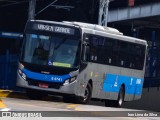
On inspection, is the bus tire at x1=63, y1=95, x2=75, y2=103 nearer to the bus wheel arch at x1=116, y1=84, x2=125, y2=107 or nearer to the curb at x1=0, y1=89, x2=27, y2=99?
the curb at x1=0, y1=89, x2=27, y2=99

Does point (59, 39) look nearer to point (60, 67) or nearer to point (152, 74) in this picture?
point (60, 67)

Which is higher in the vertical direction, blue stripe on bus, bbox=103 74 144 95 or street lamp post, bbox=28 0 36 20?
street lamp post, bbox=28 0 36 20

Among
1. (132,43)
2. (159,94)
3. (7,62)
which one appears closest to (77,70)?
(132,43)

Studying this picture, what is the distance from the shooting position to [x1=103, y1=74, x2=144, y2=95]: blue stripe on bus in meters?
27.1

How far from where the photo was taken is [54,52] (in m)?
24.0

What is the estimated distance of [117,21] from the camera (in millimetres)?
54281

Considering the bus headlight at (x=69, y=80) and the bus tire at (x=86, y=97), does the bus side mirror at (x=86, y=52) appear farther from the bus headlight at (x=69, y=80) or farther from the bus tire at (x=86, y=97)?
the bus tire at (x=86, y=97)

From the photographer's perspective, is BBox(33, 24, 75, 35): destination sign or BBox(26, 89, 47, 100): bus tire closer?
BBox(33, 24, 75, 35): destination sign

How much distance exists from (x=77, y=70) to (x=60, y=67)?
0.66 metres

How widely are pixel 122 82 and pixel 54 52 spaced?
5.53 m

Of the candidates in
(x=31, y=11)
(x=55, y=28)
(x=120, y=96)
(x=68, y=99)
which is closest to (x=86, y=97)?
(x=68, y=99)

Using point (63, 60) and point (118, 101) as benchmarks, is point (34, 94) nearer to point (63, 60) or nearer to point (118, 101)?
point (63, 60)

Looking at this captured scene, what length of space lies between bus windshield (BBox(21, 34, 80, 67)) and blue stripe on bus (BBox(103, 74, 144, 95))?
130 inches

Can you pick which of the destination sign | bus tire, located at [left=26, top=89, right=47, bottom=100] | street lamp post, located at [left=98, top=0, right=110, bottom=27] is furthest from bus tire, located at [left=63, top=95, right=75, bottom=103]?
street lamp post, located at [left=98, top=0, right=110, bottom=27]
